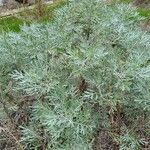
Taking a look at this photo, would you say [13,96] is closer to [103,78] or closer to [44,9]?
[103,78]

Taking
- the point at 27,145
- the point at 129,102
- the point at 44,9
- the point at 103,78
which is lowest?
the point at 44,9

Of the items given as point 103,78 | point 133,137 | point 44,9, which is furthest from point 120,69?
point 44,9

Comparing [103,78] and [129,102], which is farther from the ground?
[103,78]

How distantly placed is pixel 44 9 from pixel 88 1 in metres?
10.9

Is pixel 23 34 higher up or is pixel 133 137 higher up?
pixel 23 34

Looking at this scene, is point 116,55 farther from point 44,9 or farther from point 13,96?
point 44,9

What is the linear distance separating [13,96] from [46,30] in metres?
0.76

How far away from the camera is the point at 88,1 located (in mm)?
5152

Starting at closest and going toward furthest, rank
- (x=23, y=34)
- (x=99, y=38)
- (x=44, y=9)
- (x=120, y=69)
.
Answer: (x=120, y=69), (x=99, y=38), (x=23, y=34), (x=44, y=9)

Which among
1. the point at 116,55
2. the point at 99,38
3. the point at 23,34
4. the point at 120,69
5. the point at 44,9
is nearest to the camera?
the point at 120,69

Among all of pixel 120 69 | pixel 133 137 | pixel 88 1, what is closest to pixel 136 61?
pixel 120 69

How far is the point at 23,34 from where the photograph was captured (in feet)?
17.9

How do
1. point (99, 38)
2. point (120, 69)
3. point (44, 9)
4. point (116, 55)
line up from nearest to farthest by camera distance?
point (120, 69), point (116, 55), point (99, 38), point (44, 9)

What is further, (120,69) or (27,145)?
(27,145)
